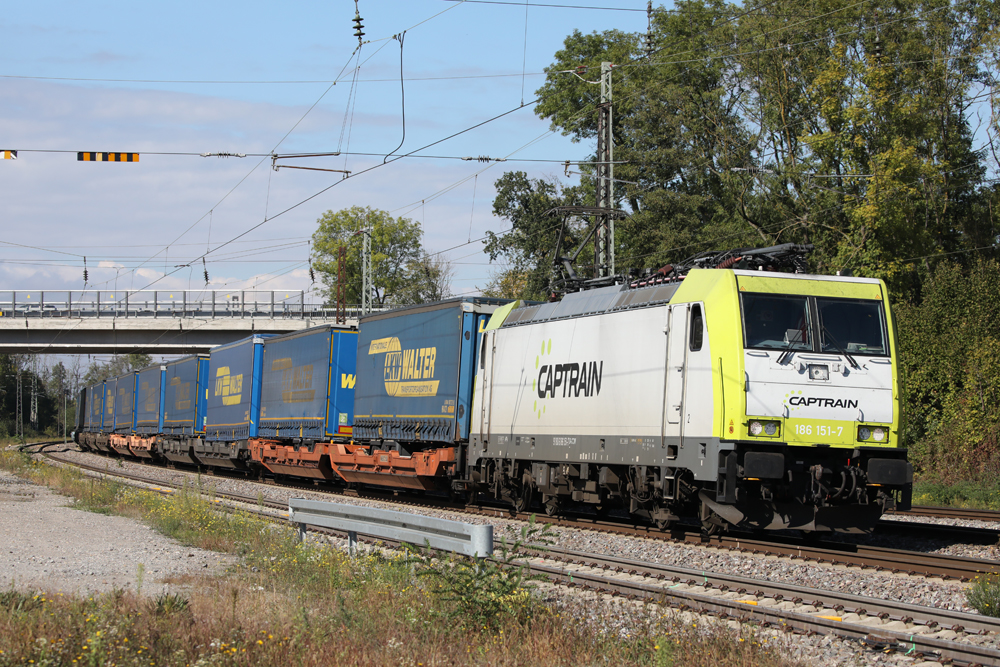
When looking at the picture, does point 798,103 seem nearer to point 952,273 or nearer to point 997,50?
point 997,50

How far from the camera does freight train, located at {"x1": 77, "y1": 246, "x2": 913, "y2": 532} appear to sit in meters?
11.6

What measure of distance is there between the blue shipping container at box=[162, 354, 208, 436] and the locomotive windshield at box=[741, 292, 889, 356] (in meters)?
26.0

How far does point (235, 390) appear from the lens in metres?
29.9

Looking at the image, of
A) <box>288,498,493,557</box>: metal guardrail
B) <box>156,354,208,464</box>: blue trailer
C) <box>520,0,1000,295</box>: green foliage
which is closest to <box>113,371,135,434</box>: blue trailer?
<box>156,354,208,464</box>: blue trailer

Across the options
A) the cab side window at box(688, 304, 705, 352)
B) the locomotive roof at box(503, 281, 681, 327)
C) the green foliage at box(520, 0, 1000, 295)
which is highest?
the green foliage at box(520, 0, 1000, 295)

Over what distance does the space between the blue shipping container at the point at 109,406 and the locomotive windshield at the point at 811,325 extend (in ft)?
144

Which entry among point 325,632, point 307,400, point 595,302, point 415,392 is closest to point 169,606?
point 325,632

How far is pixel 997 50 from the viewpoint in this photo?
30.9 metres

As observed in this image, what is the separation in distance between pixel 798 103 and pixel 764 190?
11.1ft

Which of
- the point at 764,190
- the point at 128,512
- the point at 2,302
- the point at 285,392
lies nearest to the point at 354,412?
the point at 285,392

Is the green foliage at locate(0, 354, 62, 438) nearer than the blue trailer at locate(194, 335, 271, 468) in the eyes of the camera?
No

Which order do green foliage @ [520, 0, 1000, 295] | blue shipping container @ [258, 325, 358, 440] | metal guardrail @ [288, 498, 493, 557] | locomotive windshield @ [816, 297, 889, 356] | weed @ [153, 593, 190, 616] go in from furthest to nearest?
1. green foliage @ [520, 0, 1000, 295]
2. blue shipping container @ [258, 325, 358, 440]
3. locomotive windshield @ [816, 297, 889, 356]
4. metal guardrail @ [288, 498, 493, 557]
5. weed @ [153, 593, 190, 616]

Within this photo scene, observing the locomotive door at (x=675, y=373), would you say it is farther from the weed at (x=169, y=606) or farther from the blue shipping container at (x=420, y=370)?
the weed at (x=169, y=606)

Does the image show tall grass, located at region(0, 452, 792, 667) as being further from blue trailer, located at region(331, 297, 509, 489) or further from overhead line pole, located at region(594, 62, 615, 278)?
overhead line pole, located at region(594, 62, 615, 278)
